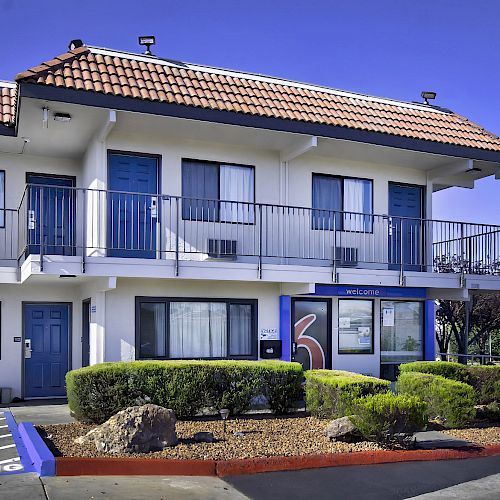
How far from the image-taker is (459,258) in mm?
17438

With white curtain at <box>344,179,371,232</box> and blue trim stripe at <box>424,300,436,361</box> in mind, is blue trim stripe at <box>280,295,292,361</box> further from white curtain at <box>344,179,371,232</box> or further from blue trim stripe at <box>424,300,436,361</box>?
blue trim stripe at <box>424,300,436,361</box>

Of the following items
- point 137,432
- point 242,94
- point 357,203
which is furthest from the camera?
point 357,203

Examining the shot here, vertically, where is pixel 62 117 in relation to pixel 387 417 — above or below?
above

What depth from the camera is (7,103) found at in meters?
15.4

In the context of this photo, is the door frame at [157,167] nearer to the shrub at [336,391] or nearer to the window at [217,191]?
the window at [217,191]

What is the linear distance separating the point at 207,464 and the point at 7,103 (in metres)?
10.1

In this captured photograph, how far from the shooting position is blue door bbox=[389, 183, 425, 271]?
57.7ft

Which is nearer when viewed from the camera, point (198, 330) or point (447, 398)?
point (447, 398)

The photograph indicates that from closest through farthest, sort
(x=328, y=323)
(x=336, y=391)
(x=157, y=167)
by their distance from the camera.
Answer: (x=336, y=391) → (x=157, y=167) → (x=328, y=323)

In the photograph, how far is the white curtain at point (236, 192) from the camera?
50.6ft

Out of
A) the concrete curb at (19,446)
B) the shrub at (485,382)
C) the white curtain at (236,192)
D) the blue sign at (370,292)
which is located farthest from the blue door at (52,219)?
the shrub at (485,382)

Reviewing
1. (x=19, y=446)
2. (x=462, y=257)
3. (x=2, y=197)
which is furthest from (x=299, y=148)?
(x=19, y=446)

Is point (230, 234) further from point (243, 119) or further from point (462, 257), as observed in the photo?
point (462, 257)

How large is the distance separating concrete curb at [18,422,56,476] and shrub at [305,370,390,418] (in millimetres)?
4801
